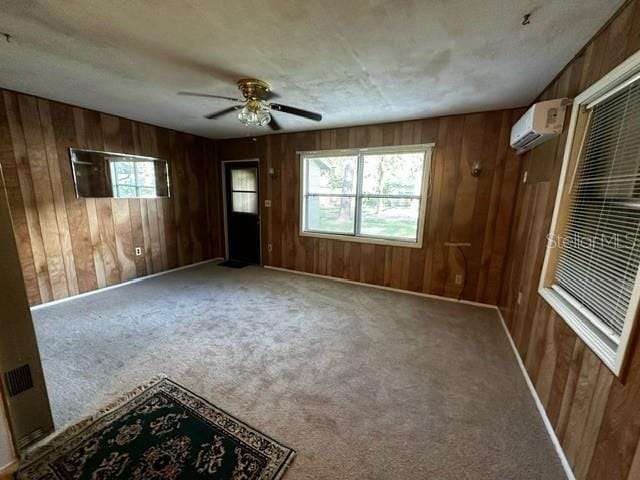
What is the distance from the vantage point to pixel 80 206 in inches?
129

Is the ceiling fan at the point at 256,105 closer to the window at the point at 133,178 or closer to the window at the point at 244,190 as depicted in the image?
the window at the point at 133,178

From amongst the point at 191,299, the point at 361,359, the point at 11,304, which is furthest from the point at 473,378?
the point at 191,299

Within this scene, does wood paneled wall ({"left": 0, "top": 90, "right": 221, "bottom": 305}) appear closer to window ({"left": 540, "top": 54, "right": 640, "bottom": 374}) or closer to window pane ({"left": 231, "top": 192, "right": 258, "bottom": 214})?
window pane ({"left": 231, "top": 192, "right": 258, "bottom": 214})

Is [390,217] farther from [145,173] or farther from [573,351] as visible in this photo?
[145,173]

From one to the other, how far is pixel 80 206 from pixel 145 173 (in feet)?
3.20

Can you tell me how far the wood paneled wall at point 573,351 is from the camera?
3.34ft

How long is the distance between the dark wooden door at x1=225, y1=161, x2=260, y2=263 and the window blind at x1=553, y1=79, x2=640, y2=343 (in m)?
4.22

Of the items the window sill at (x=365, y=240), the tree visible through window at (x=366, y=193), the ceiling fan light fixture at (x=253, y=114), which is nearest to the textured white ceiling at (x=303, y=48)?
the ceiling fan light fixture at (x=253, y=114)

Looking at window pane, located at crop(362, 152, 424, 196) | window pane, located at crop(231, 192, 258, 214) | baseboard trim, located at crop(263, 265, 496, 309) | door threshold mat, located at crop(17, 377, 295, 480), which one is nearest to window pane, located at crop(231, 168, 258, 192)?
window pane, located at crop(231, 192, 258, 214)

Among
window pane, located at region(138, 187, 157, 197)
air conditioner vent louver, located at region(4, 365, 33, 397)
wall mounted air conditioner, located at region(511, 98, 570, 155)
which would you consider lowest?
air conditioner vent louver, located at region(4, 365, 33, 397)

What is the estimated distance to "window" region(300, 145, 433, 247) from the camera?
349cm

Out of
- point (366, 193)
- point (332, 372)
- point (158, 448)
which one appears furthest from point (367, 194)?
point (158, 448)

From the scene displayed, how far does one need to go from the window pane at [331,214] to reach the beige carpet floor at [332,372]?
1234 millimetres

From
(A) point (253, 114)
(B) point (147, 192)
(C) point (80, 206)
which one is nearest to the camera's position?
(A) point (253, 114)
